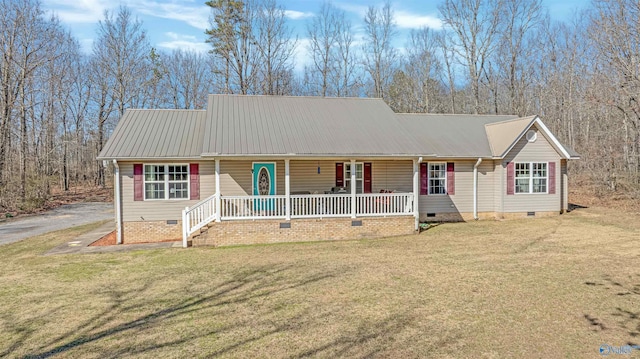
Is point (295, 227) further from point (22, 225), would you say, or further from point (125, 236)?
point (22, 225)

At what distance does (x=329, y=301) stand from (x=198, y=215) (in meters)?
7.12

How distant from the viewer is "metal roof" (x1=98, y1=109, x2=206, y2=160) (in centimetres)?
1328

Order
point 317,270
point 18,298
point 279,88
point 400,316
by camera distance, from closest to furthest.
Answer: point 400,316 < point 18,298 < point 317,270 < point 279,88

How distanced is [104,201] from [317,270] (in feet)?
88.7

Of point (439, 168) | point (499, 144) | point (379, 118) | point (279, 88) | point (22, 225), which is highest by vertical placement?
point (279, 88)

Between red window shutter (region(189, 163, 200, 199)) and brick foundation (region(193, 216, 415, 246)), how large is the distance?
210 centimetres

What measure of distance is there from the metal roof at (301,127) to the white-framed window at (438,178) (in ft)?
6.87

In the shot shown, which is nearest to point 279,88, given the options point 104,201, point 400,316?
point 104,201

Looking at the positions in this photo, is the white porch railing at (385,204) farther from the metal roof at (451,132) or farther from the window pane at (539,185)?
the window pane at (539,185)

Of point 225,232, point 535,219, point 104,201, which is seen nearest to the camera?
point 225,232

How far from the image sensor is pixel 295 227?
1272cm

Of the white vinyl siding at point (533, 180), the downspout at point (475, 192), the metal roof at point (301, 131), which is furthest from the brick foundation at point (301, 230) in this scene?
the white vinyl siding at point (533, 180)

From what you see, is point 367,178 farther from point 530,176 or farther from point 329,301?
point 329,301

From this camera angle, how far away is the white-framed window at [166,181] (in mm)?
13609
